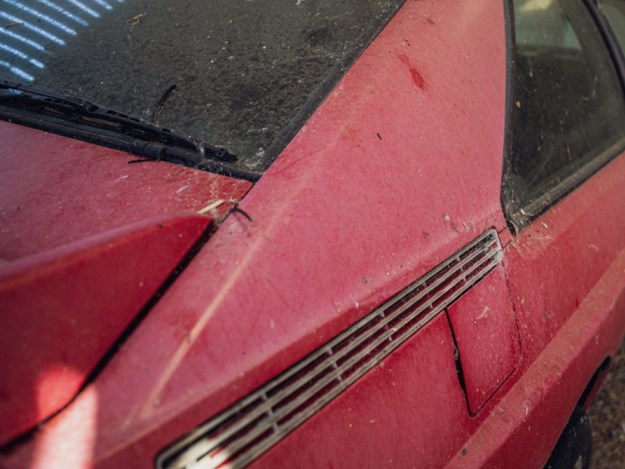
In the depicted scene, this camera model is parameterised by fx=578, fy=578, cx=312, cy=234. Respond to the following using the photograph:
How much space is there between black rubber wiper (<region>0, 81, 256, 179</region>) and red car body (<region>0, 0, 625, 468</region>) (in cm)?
4

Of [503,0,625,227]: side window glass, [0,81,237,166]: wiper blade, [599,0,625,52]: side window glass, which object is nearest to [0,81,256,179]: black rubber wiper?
[0,81,237,166]: wiper blade

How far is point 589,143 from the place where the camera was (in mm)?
2029

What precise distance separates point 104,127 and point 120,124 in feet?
0.18

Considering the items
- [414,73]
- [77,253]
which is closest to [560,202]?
[414,73]

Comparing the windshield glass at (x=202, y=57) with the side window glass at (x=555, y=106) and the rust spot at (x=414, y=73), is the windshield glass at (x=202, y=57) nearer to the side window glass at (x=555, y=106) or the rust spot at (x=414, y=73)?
the rust spot at (x=414, y=73)

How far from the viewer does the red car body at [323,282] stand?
0.88m

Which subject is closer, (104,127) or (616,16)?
(104,127)

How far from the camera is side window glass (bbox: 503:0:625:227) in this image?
64.7 inches

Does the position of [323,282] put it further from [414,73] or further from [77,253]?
[414,73]

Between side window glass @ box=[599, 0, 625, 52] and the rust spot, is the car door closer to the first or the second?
side window glass @ box=[599, 0, 625, 52]

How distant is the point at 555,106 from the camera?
184 centimetres

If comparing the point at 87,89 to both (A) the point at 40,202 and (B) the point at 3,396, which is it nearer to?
(A) the point at 40,202

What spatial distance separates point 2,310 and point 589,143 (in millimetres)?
1907

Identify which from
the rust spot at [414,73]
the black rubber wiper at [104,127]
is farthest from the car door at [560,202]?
the black rubber wiper at [104,127]
